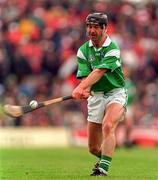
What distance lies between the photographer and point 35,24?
2783 centimetres

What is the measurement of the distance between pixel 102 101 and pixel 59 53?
1512 cm

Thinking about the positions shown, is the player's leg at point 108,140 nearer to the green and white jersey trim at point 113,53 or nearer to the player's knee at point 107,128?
the player's knee at point 107,128

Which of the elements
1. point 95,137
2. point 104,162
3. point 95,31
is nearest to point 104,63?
point 95,31

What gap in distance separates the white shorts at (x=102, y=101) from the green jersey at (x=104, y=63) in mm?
84

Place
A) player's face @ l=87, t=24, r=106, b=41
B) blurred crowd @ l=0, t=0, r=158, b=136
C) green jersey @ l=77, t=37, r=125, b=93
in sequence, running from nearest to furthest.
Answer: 1. player's face @ l=87, t=24, r=106, b=41
2. green jersey @ l=77, t=37, r=125, b=93
3. blurred crowd @ l=0, t=0, r=158, b=136

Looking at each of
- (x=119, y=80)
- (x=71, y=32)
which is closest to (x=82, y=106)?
(x=71, y=32)

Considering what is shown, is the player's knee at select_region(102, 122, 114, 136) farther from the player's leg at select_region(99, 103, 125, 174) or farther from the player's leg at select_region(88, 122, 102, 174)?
the player's leg at select_region(88, 122, 102, 174)

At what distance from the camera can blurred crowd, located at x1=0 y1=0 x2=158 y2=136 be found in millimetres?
26328

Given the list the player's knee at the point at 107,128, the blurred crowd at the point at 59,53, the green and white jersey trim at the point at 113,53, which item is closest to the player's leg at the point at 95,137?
the player's knee at the point at 107,128

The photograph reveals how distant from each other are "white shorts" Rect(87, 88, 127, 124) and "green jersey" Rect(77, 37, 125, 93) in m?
0.08

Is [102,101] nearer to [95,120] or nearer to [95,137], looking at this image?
[95,120]

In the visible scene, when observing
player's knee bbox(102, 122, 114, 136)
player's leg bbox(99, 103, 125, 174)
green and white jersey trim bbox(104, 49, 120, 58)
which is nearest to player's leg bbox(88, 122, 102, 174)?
player's leg bbox(99, 103, 125, 174)

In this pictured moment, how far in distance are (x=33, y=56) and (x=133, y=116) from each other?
4.41 m

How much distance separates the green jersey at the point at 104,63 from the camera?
12078 millimetres
